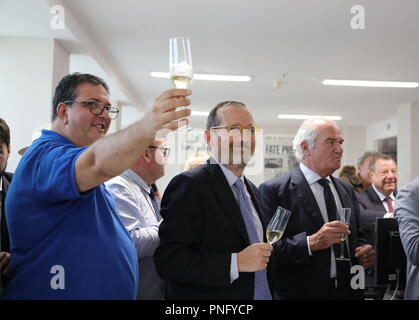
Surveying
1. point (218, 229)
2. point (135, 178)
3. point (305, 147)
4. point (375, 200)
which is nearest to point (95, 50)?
point (135, 178)

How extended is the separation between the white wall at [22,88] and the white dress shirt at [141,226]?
2.92m

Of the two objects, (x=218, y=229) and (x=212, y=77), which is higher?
(x=212, y=77)

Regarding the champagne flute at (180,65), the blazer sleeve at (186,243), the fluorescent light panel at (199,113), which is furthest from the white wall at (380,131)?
the champagne flute at (180,65)

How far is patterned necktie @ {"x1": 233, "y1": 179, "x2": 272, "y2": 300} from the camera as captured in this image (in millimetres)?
1506

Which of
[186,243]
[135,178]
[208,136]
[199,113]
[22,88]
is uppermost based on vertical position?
[199,113]

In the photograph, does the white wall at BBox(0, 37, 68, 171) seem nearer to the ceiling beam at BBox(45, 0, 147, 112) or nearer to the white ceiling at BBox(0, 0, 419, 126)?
the white ceiling at BBox(0, 0, 419, 126)

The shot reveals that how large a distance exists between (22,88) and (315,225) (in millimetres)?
3738

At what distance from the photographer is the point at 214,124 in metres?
1.63

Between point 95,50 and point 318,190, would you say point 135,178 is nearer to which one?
point 318,190

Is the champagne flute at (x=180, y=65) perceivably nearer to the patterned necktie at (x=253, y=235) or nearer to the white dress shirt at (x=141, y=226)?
the patterned necktie at (x=253, y=235)

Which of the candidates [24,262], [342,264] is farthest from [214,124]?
[342,264]

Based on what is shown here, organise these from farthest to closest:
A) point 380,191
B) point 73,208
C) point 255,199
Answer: point 380,191, point 255,199, point 73,208

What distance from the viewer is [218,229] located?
146 cm

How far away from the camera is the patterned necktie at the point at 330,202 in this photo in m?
2.11
